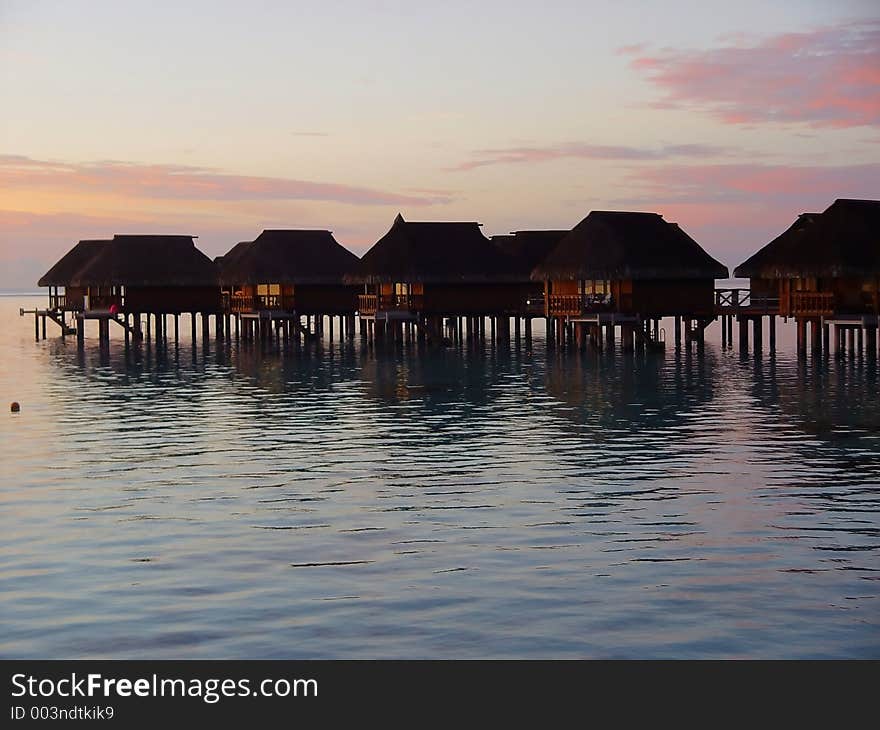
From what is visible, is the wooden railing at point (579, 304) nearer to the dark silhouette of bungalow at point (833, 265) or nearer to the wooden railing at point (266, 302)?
the dark silhouette of bungalow at point (833, 265)

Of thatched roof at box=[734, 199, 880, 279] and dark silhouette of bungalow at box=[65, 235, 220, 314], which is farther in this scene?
dark silhouette of bungalow at box=[65, 235, 220, 314]

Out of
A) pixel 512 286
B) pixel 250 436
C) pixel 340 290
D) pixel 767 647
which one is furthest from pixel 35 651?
pixel 340 290

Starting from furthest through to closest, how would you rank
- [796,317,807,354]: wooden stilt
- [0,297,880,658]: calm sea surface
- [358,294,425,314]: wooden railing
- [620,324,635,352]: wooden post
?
[358,294,425,314]: wooden railing
[620,324,635,352]: wooden post
[796,317,807,354]: wooden stilt
[0,297,880,658]: calm sea surface

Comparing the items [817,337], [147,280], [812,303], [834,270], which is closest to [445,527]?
[834,270]

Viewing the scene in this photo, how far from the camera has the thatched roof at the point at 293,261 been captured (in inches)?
2869

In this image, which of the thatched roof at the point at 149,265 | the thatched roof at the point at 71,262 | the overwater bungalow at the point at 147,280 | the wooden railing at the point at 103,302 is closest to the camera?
the thatched roof at the point at 149,265

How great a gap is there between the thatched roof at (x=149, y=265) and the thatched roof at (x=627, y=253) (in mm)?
26013

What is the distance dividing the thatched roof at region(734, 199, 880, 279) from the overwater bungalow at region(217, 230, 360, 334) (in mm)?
25210

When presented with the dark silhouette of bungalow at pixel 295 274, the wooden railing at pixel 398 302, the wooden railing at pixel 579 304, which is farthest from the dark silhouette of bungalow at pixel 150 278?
the wooden railing at pixel 579 304

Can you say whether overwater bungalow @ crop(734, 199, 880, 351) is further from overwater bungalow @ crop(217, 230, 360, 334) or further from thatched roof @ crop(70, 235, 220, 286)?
thatched roof @ crop(70, 235, 220, 286)

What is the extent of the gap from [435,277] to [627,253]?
10.6m

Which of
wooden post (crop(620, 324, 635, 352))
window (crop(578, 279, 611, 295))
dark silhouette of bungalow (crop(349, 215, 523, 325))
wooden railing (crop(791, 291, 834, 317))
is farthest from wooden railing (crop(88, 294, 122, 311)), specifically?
wooden railing (crop(791, 291, 834, 317))

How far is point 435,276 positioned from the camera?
64.8 metres

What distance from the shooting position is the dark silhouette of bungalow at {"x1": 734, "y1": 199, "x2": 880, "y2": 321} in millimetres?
50281
